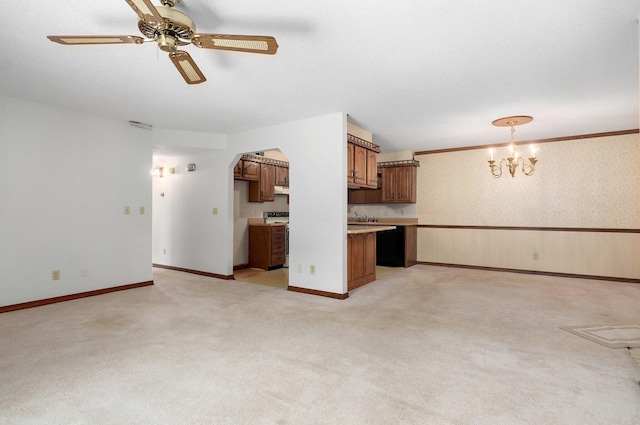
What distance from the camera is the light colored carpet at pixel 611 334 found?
2.83 metres

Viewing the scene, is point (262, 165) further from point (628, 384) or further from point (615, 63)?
point (628, 384)

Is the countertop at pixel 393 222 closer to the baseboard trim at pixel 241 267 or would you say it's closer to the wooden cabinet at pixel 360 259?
the wooden cabinet at pixel 360 259

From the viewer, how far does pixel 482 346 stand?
2.78 meters

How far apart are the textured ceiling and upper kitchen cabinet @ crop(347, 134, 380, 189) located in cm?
38

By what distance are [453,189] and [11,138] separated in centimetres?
710

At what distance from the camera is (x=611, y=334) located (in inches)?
120

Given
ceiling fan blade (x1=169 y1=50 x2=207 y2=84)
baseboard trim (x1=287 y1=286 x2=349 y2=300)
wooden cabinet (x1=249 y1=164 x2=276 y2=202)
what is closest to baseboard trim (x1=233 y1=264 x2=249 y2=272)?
wooden cabinet (x1=249 y1=164 x2=276 y2=202)

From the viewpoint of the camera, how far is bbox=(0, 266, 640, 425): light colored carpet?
6.13 feet

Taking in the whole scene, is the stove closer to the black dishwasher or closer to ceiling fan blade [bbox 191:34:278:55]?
the black dishwasher

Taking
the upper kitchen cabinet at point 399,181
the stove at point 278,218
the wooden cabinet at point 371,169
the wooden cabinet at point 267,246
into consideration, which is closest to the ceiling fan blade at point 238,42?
the wooden cabinet at point 371,169

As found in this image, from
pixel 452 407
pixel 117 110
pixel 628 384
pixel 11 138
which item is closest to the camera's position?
pixel 452 407

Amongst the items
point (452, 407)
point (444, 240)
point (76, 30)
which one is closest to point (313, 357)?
point (452, 407)

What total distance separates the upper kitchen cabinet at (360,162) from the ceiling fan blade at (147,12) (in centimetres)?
312

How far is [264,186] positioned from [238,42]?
4.74m
